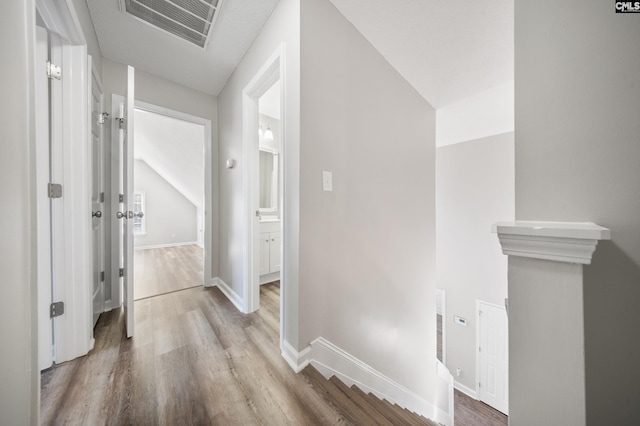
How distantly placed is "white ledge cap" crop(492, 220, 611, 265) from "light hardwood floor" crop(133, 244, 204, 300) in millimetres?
3048

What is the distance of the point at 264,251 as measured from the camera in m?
2.83

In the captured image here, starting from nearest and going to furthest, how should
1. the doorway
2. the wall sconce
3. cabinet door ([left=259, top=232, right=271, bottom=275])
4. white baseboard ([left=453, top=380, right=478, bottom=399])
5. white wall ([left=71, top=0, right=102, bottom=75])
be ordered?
white wall ([left=71, top=0, right=102, bottom=75]), cabinet door ([left=259, top=232, right=271, bottom=275]), the doorway, the wall sconce, white baseboard ([left=453, top=380, right=478, bottom=399])

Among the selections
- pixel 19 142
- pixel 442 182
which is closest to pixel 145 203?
pixel 19 142

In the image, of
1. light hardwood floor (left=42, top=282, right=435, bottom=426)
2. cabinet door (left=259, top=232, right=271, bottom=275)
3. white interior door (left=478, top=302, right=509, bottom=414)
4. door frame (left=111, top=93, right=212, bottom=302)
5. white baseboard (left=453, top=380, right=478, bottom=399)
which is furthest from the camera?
white baseboard (left=453, top=380, right=478, bottom=399)

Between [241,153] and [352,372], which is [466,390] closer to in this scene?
[352,372]

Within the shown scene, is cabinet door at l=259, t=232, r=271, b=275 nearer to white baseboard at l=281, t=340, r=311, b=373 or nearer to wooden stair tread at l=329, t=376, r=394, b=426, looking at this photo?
white baseboard at l=281, t=340, r=311, b=373

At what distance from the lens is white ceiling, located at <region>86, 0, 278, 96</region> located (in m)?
1.51

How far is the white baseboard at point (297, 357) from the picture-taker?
122 centimetres

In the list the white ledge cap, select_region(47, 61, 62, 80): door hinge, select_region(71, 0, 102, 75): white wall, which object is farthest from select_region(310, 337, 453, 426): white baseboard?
select_region(71, 0, 102, 75): white wall

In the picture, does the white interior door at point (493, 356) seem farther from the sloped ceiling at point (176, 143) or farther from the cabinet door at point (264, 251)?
the sloped ceiling at point (176, 143)

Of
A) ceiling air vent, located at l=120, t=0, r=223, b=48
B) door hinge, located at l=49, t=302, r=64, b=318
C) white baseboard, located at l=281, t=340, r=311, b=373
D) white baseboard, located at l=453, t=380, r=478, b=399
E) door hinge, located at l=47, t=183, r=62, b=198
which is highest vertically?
ceiling air vent, located at l=120, t=0, r=223, b=48

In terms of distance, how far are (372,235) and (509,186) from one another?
3.22m

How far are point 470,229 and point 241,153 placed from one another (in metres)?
4.19

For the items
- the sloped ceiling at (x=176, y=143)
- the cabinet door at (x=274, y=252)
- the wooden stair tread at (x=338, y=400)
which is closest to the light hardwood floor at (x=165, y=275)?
the cabinet door at (x=274, y=252)
